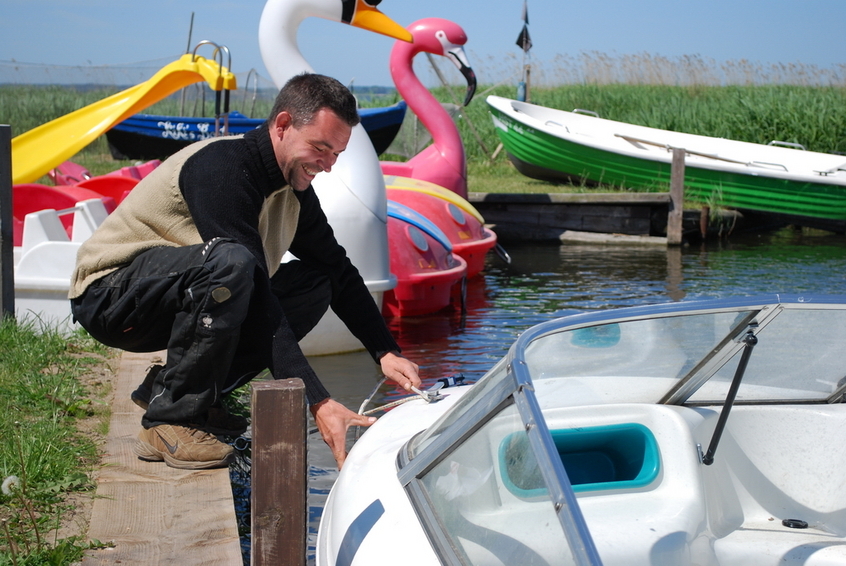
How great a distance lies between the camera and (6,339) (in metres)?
3.81

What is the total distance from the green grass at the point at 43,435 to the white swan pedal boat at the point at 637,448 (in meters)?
0.71

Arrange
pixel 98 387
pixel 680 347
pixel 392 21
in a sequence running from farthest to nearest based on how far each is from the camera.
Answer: pixel 392 21 < pixel 98 387 < pixel 680 347

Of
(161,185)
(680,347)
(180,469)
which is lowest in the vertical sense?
(180,469)

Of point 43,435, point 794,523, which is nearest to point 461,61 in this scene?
point 43,435

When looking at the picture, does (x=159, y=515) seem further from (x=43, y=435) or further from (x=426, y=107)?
(x=426, y=107)

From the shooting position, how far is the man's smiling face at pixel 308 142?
236 centimetres

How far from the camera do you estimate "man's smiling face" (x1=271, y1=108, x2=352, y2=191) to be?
2.36 meters

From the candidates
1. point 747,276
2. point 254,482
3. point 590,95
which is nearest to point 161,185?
point 254,482

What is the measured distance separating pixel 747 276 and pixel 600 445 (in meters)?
6.52

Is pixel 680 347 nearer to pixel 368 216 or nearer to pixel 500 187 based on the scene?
pixel 368 216

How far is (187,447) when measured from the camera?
2.44 m

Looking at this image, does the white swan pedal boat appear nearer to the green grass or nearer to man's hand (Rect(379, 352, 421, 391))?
man's hand (Rect(379, 352, 421, 391))

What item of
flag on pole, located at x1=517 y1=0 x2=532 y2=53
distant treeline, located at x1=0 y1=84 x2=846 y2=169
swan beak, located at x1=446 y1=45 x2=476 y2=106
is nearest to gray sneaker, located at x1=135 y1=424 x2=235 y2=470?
swan beak, located at x1=446 y1=45 x2=476 y2=106

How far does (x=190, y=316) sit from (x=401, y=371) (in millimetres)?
634
